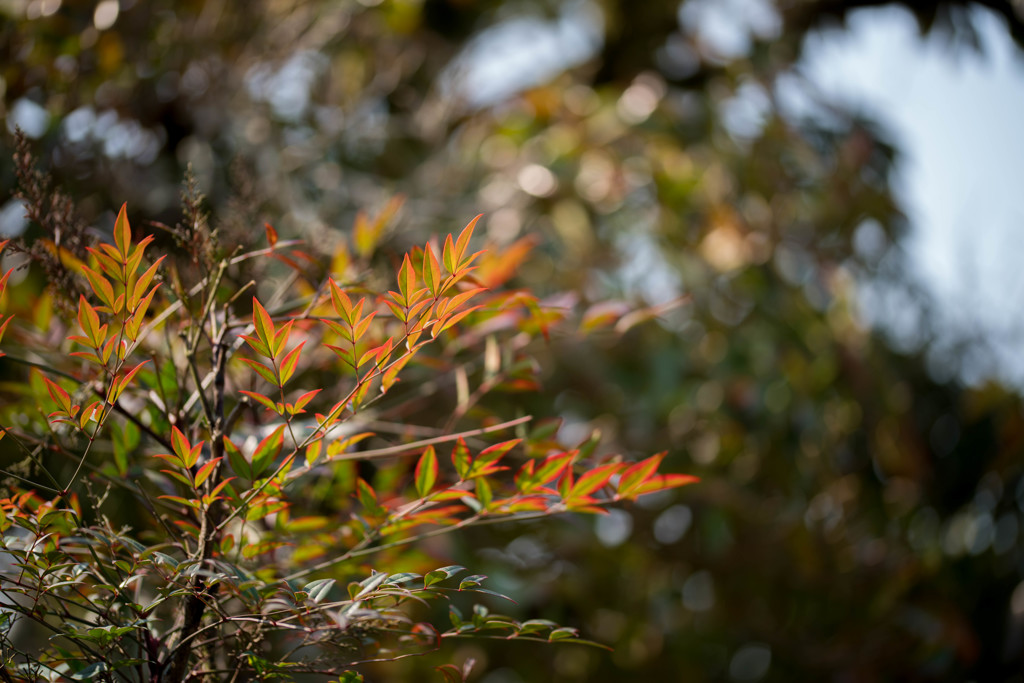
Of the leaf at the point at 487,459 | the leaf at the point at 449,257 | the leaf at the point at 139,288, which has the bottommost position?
the leaf at the point at 487,459

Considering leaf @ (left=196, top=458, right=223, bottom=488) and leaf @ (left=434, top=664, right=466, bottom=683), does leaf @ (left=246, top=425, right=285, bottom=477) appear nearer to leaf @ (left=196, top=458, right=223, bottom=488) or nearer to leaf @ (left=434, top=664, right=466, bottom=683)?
leaf @ (left=196, top=458, right=223, bottom=488)

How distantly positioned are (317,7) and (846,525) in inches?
62.7

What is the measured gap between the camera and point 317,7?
1.40 m

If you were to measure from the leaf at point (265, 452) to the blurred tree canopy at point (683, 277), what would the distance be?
0.69 metres

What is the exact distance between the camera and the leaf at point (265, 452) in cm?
35

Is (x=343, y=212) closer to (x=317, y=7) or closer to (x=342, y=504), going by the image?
(x=317, y=7)

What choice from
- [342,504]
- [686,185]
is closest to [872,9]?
[686,185]

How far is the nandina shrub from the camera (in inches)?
13.0

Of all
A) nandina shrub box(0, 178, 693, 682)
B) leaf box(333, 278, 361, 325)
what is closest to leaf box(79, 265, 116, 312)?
nandina shrub box(0, 178, 693, 682)

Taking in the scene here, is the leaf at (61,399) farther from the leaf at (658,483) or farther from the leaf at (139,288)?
the leaf at (658,483)

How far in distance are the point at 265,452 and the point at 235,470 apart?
0.02m

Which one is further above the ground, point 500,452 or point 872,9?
point 500,452

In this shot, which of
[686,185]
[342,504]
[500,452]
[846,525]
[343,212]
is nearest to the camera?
[500,452]

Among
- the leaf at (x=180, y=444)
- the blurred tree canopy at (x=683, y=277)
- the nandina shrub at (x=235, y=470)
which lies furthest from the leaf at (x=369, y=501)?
the blurred tree canopy at (x=683, y=277)
